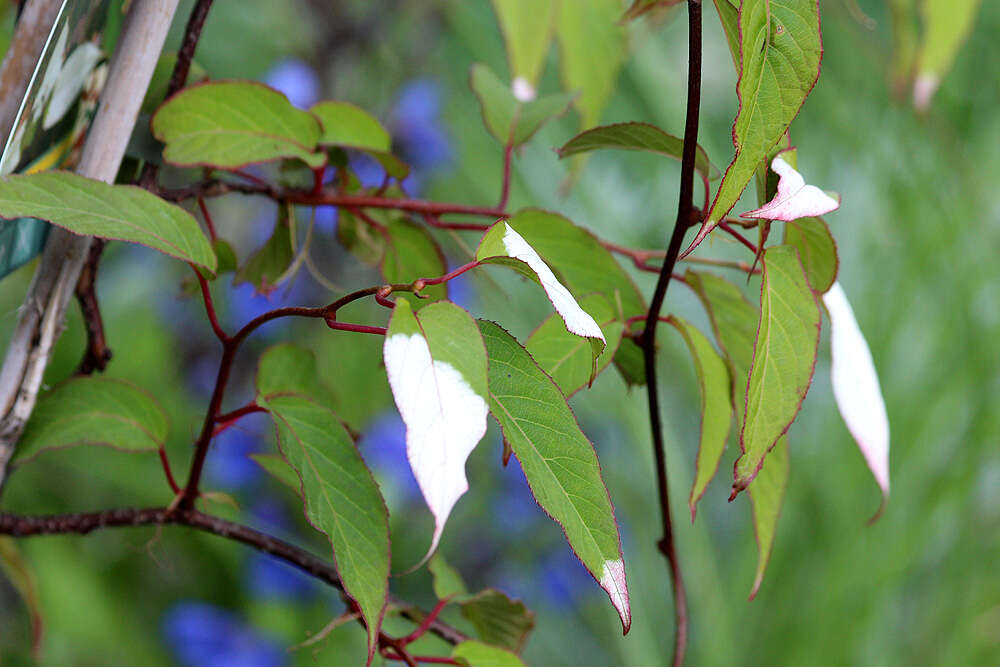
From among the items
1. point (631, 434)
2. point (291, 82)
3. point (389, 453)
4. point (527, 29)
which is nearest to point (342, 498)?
point (527, 29)

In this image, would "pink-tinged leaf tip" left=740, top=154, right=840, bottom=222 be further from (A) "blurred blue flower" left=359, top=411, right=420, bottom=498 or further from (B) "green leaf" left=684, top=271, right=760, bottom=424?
(A) "blurred blue flower" left=359, top=411, right=420, bottom=498

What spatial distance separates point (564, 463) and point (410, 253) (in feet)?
0.45

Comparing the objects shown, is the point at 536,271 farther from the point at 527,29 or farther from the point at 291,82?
the point at 291,82

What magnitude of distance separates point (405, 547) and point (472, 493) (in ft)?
0.50

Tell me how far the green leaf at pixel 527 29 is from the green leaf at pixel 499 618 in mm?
185

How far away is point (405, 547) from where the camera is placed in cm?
98

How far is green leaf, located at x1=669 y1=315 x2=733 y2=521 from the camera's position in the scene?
8.7 inches

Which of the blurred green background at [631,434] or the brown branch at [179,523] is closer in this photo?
the brown branch at [179,523]

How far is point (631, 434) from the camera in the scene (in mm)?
960

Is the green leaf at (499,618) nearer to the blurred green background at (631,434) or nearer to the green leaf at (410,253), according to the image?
the green leaf at (410,253)

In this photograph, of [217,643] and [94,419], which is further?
[217,643]

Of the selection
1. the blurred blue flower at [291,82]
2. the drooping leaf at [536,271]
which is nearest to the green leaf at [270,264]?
the drooping leaf at [536,271]

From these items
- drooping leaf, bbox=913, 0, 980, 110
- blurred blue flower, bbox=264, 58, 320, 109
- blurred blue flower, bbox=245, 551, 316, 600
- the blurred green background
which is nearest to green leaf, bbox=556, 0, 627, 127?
drooping leaf, bbox=913, 0, 980, 110

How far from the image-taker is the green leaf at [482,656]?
220 millimetres
